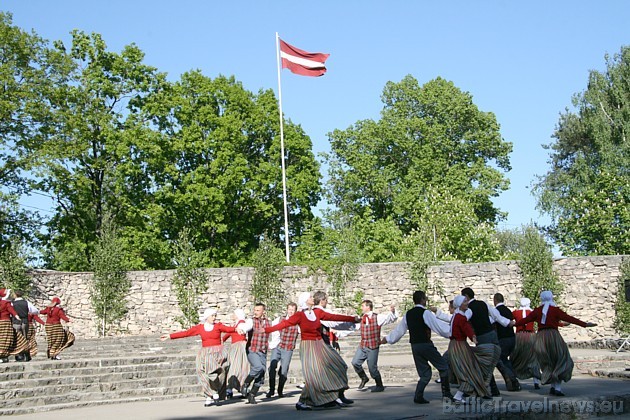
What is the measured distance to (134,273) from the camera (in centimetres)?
3192

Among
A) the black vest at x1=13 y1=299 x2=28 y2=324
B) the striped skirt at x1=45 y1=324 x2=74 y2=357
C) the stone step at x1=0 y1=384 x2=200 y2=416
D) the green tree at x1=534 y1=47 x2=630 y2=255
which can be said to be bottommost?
the stone step at x1=0 y1=384 x2=200 y2=416

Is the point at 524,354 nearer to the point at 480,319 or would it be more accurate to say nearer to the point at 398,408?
the point at 480,319

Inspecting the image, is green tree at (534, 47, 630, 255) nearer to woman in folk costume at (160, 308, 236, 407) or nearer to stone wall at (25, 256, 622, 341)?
stone wall at (25, 256, 622, 341)

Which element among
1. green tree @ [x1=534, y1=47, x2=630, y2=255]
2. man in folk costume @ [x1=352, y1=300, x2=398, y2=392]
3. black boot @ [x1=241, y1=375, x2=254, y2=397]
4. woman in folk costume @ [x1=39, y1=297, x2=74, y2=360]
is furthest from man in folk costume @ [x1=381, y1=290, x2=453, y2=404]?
green tree @ [x1=534, y1=47, x2=630, y2=255]

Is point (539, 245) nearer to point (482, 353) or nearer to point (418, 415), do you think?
point (482, 353)

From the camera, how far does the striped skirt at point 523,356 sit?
15398 millimetres

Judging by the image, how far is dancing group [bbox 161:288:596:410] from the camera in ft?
41.0

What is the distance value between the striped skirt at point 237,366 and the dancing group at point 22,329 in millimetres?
6658

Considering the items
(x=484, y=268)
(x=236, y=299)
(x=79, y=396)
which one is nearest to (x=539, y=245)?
(x=484, y=268)

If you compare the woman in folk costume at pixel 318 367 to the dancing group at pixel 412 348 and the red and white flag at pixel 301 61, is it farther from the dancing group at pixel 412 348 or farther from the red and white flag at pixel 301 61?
the red and white flag at pixel 301 61

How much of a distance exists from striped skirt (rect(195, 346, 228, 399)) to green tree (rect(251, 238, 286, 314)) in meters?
16.8

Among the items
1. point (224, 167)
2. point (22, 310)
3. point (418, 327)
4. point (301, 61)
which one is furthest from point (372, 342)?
point (224, 167)

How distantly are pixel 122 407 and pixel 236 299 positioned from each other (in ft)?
56.6

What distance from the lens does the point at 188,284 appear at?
31.7m
